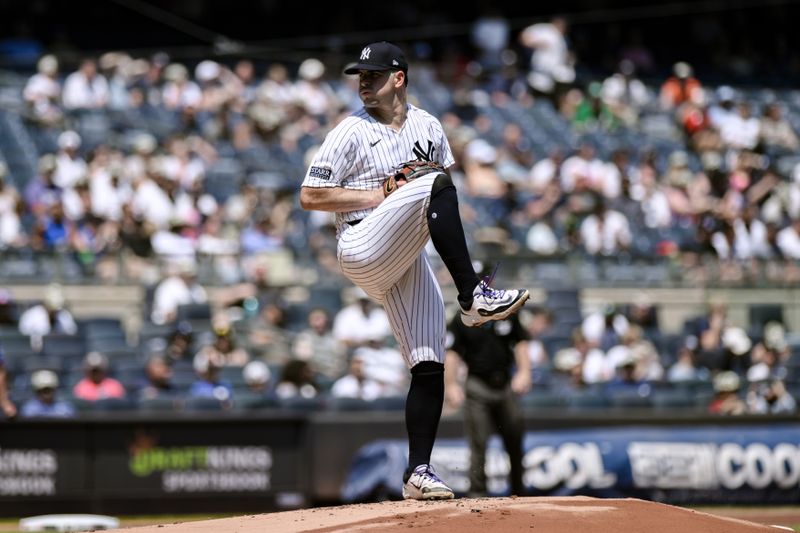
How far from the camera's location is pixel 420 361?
243 inches

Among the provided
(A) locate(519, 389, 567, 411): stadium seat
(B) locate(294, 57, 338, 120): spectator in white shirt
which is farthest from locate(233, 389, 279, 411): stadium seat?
(B) locate(294, 57, 338, 120): spectator in white shirt

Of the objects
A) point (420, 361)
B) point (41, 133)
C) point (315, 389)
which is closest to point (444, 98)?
point (41, 133)

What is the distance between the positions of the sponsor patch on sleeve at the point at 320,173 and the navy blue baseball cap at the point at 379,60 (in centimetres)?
45

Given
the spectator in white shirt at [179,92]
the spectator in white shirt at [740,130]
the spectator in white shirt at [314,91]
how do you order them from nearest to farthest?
the spectator in white shirt at [179,92]
the spectator in white shirt at [314,91]
the spectator in white shirt at [740,130]

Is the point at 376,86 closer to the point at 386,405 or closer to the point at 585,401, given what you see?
the point at 386,405

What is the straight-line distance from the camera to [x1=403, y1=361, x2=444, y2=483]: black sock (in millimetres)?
6180

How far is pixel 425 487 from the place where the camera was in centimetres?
604

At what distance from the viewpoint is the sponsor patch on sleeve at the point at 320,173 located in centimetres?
596

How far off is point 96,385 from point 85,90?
5.43 metres

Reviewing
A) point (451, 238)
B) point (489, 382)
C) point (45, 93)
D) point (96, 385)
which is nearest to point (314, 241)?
point (96, 385)

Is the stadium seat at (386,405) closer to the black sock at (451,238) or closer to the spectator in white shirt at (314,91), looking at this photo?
the spectator in white shirt at (314,91)

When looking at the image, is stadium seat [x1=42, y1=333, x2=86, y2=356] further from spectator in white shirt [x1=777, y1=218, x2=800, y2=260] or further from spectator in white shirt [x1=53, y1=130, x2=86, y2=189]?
spectator in white shirt [x1=777, y1=218, x2=800, y2=260]

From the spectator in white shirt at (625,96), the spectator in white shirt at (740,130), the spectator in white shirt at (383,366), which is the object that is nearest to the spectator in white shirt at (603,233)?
the spectator in white shirt at (383,366)

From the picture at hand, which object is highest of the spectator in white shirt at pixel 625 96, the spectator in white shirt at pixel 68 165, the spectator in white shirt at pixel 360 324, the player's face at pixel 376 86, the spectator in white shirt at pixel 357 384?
the spectator in white shirt at pixel 625 96
